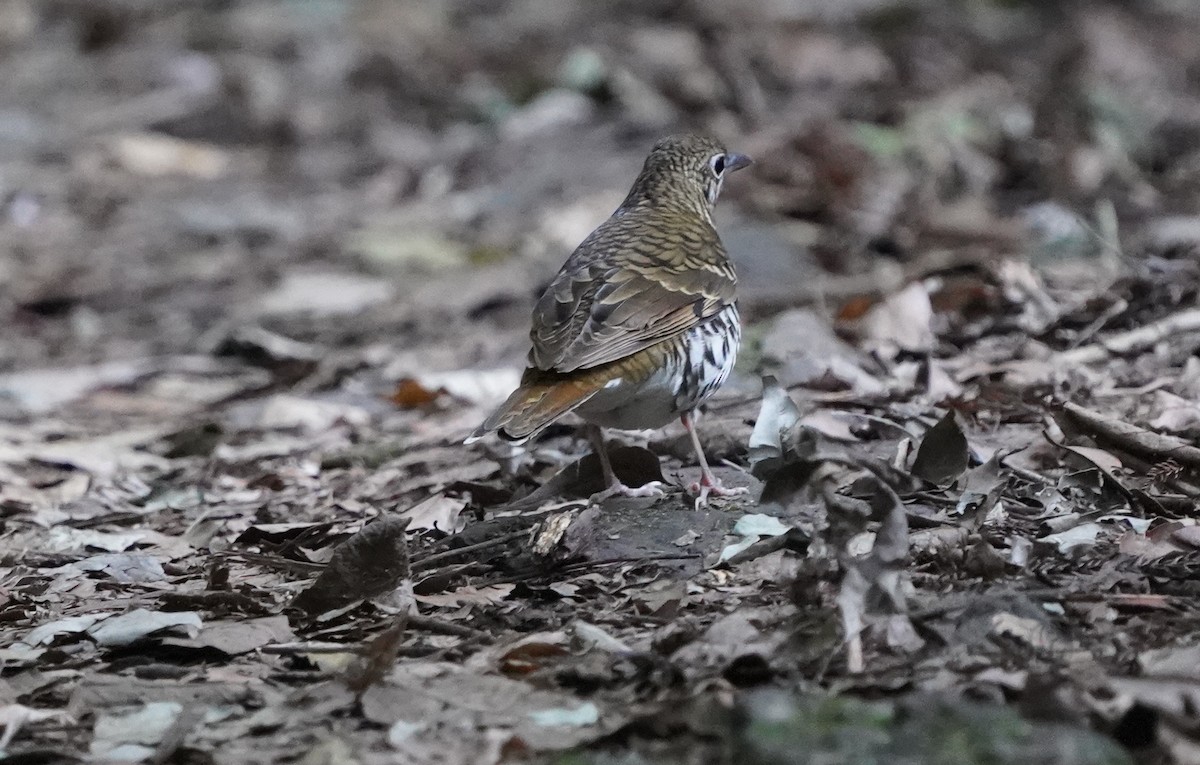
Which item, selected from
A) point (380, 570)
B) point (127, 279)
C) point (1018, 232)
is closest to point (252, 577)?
point (380, 570)

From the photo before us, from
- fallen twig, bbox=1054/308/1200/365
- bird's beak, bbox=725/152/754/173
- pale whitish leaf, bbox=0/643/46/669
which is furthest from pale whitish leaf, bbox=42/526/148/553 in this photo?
fallen twig, bbox=1054/308/1200/365

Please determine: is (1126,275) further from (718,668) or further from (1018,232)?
(718,668)

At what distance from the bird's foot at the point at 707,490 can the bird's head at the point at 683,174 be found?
5.11 ft

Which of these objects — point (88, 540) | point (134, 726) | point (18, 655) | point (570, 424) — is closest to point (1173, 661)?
point (134, 726)

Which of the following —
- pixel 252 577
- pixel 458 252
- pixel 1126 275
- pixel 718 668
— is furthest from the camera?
pixel 458 252

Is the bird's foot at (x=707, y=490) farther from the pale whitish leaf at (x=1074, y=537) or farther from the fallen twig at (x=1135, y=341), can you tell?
the fallen twig at (x=1135, y=341)

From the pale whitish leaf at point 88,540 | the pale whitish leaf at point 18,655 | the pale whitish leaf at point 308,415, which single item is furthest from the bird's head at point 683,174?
the pale whitish leaf at point 18,655

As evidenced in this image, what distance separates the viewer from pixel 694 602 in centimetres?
382

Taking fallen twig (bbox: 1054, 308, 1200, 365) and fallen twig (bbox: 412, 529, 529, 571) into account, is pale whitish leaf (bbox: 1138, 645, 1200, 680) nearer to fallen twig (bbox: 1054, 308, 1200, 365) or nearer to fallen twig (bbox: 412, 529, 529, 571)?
fallen twig (bbox: 412, 529, 529, 571)

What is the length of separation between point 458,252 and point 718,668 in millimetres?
7145

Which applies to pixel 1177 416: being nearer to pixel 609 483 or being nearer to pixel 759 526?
pixel 759 526

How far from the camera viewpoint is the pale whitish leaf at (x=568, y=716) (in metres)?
3.14

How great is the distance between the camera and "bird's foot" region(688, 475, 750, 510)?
4562mm

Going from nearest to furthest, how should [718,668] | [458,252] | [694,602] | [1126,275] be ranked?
[718,668], [694,602], [1126,275], [458,252]
